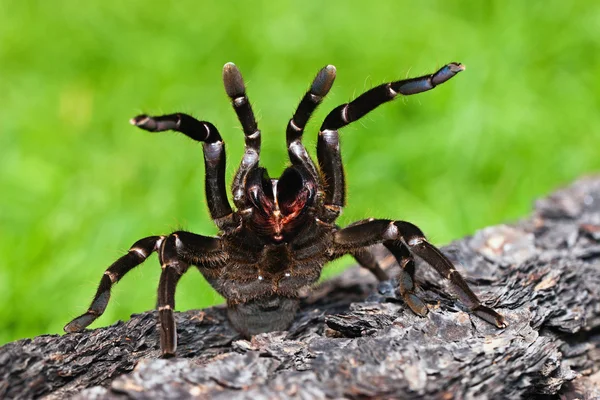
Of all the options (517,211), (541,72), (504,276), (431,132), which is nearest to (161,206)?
(431,132)

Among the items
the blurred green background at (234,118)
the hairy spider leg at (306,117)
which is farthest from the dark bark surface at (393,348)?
the blurred green background at (234,118)

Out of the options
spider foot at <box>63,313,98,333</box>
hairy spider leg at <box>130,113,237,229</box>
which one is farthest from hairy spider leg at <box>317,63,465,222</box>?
spider foot at <box>63,313,98,333</box>

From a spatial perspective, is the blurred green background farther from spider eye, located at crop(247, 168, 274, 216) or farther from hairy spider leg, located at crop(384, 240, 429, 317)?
hairy spider leg, located at crop(384, 240, 429, 317)

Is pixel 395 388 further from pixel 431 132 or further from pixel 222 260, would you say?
pixel 431 132

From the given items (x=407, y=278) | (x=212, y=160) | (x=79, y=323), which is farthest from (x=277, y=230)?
(x=79, y=323)

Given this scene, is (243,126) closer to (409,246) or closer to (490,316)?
(409,246)
